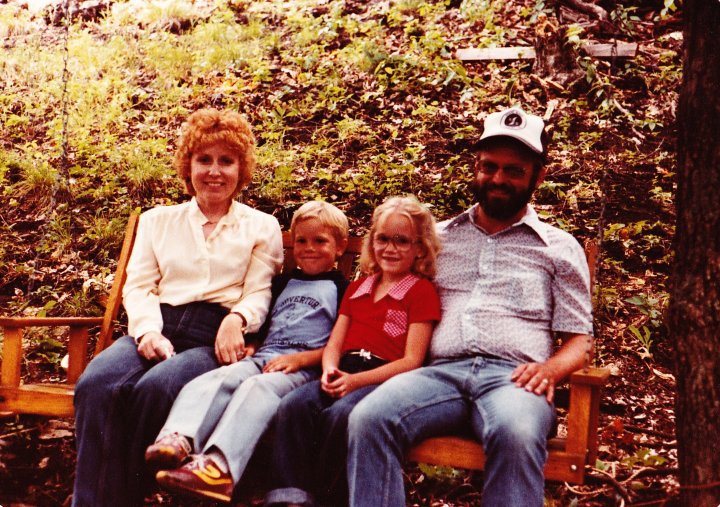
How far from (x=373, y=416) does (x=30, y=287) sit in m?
3.69

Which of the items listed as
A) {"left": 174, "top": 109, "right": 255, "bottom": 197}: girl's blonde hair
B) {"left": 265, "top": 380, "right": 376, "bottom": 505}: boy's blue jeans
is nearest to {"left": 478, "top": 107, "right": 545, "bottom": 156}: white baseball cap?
{"left": 174, "top": 109, "right": 255, "bottom": 197}: girl's blonde hair

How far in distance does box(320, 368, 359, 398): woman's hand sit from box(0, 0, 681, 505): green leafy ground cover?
1.17 m

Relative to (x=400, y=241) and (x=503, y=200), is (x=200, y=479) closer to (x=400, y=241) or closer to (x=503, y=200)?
(x=400, y=241)

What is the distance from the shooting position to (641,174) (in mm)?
6285

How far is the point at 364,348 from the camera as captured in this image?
11.0 ft

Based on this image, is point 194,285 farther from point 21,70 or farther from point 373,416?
point 21,70

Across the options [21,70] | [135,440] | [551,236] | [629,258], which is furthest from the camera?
[21,70]

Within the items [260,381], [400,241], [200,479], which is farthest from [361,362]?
[200,479]

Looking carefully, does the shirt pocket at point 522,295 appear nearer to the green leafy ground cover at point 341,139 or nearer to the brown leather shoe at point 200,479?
the green leafy ground cover at point 341,139

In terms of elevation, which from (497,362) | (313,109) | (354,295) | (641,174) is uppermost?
(313,109)

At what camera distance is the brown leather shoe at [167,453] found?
2.73m

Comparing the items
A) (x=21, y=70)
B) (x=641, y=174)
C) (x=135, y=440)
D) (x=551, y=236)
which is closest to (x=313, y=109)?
(x=641, y=174)

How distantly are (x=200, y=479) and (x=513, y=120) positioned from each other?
2.10 m

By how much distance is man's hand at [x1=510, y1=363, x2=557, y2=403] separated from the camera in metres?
2.99
